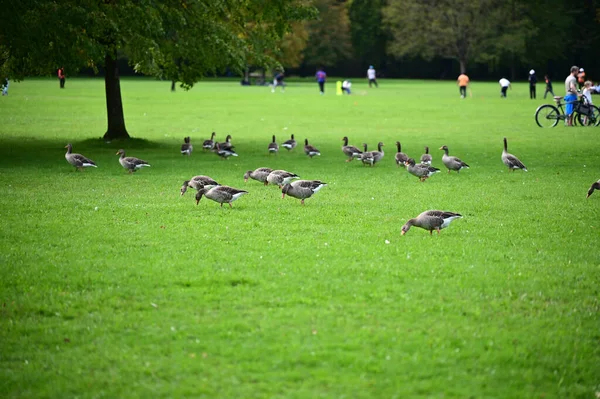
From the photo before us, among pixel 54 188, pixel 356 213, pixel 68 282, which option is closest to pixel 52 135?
pixel 54 188

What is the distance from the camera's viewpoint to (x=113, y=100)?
103 feet

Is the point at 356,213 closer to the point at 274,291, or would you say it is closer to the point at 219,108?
the point at 274,291

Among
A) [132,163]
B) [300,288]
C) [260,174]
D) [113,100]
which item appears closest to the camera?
[300,288]

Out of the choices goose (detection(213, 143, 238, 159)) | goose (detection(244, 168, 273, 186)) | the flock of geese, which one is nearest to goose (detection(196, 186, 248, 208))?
the flock of geese

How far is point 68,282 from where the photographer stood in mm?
10633

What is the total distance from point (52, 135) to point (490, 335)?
97.9 feet

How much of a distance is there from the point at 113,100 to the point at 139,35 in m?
7.13

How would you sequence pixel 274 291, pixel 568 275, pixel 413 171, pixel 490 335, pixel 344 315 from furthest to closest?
pixel 413 171
pixel 568 275
pixel 274 291
pixel 344 315
pixel 490 335

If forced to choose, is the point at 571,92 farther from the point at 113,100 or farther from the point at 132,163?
the point at 132,163

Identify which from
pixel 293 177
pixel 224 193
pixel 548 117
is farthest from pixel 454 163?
pixel 548 117

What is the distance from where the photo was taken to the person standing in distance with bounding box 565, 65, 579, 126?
1425 inches

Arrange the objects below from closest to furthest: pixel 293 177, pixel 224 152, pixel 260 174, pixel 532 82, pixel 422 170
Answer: pixel 293 177
pixel 260 174
pixel 422 170
pixel 224 152
pixel 532 82

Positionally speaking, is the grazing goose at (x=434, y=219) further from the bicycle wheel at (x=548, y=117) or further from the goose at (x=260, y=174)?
the bicycle wheel at (x=548, y=117)

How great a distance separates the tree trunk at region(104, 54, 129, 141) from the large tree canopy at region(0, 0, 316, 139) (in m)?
0.04
